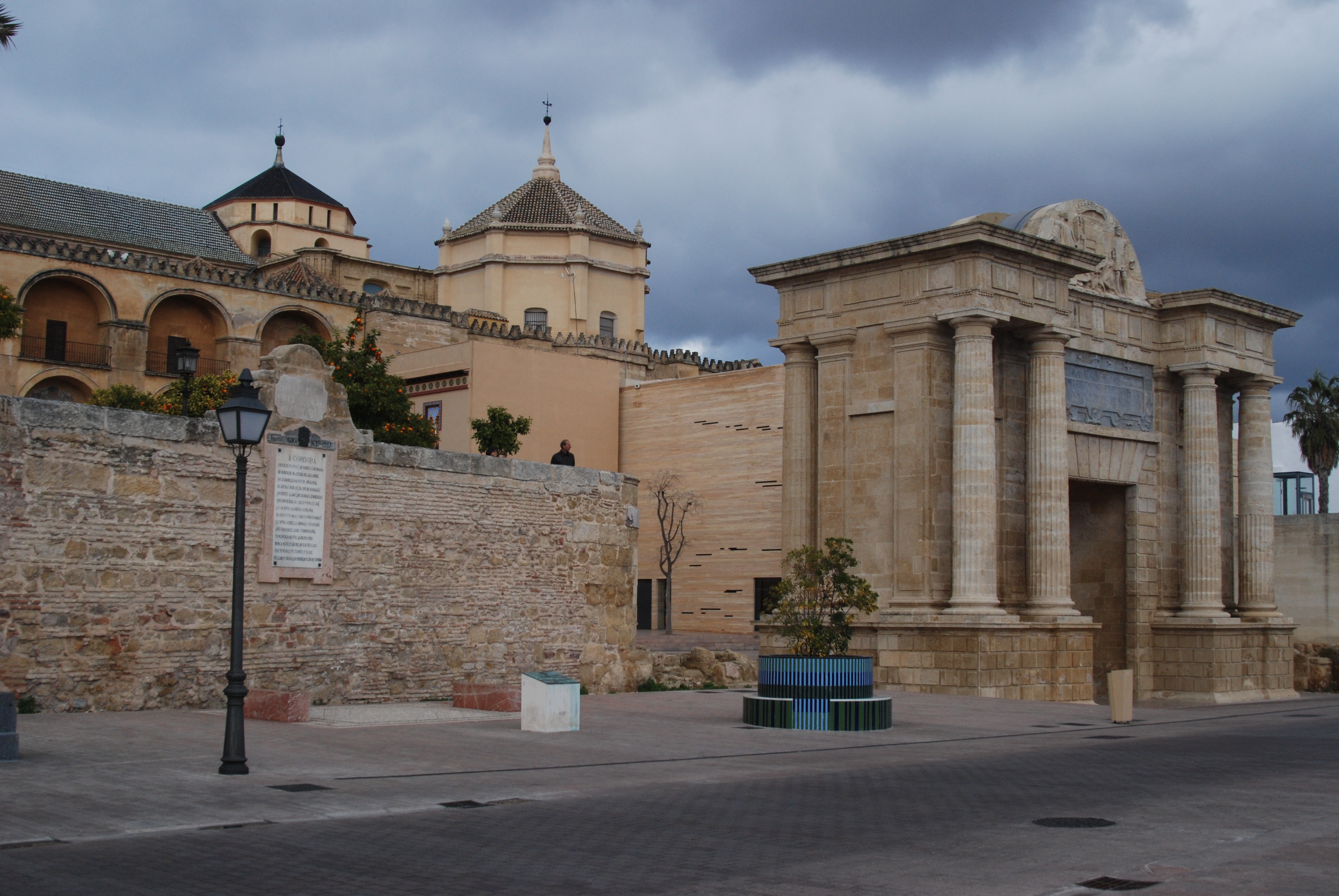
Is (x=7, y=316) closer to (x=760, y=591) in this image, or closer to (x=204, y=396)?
(x=204, y=396)

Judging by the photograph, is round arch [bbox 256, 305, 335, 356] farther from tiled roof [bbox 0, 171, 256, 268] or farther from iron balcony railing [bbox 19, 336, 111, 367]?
tiled roof [bbox 0, 171, 256, 268]

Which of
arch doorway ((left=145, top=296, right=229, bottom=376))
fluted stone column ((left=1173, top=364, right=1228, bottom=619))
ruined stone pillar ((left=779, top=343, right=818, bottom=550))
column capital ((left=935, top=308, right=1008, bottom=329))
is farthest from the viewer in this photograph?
arch doorway ((left=145, top=296, right=229, bottom=376))

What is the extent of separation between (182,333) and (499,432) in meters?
25.8

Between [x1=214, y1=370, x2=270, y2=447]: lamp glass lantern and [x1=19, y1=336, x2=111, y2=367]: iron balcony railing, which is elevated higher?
[x1=19, y1=336, x2=111, y2=367]: iron balcony railing

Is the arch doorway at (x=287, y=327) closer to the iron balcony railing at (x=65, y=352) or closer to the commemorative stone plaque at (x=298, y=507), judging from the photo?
the iron balcony railing at (x=65, y=352)

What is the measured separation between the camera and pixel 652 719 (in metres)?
17.8

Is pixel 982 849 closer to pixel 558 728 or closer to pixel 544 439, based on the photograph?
pixel 558 728

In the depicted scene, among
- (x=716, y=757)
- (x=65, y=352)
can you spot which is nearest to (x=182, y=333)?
(x=65, y=352)

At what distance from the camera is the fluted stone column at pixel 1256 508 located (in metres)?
30.2

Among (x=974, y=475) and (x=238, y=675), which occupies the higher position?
(x=974, y=475)

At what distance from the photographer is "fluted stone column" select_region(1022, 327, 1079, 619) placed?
83.1 feet

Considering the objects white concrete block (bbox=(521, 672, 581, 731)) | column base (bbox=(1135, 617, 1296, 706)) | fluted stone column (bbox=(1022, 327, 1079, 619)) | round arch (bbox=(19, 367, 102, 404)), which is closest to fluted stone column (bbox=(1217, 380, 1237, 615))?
column base (bbox=(1135, 617, 1296, 706))

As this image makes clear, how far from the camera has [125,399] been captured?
1716 inches

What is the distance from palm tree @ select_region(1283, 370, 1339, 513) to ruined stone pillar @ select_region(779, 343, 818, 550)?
141ft
